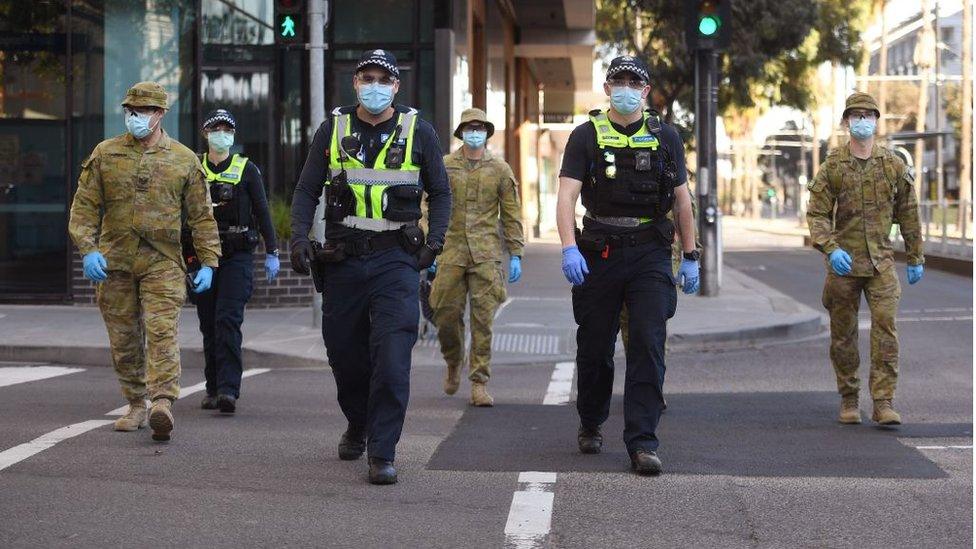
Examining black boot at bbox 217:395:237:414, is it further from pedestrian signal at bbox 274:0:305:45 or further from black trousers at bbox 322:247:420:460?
pedestrian signal at bbox 274:0:305:45

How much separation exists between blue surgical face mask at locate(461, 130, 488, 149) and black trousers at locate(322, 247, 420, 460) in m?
3.11

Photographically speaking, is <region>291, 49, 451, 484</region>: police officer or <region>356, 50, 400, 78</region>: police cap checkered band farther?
<region>356, 50, 400, 78</region>: police cap checkered band

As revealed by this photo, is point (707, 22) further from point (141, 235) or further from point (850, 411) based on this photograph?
point (141, 235)

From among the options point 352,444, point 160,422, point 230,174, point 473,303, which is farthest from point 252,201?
point 352,444

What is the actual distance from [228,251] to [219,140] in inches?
27.7

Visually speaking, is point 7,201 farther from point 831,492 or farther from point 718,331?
point 831,492

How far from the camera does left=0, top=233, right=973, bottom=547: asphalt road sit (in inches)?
240

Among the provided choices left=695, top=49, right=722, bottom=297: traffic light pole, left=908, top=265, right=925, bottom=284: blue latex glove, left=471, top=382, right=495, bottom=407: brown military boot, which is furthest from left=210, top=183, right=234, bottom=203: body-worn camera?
left=695, top=49, right=722, bottom=297: traffic light pole

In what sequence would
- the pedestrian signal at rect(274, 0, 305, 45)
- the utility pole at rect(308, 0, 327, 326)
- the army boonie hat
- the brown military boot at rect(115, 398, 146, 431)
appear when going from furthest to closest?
the pedestrian signal at rect(274, 0, 305, 45) < the utility pole at rect(308, 0, 327, 326) < the brown military boot at rect(115, 398, 146, 431) < the army boonie hat

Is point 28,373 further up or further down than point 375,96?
further down

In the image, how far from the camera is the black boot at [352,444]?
781 cm

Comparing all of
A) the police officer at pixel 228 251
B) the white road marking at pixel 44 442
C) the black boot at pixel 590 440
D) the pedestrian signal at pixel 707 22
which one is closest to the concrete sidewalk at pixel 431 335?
the pedestrian signal at pixel 707 22

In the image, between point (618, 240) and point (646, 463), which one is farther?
point (618, 240)

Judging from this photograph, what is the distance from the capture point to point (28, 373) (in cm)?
1227
